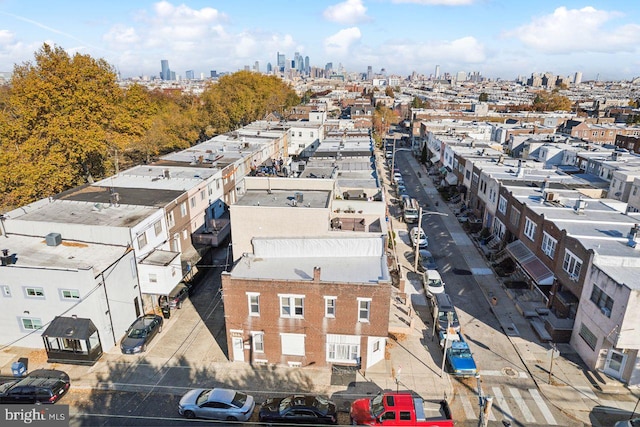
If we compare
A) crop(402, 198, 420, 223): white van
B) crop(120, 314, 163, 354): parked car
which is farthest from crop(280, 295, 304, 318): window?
crop(402, 198, 420, 223): white van

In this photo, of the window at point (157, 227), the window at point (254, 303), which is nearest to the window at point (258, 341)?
the window at point (254, 303)

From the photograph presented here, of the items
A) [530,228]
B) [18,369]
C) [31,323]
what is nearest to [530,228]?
[530,228]

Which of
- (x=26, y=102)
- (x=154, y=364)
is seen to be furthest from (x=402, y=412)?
(x=26, y=102)

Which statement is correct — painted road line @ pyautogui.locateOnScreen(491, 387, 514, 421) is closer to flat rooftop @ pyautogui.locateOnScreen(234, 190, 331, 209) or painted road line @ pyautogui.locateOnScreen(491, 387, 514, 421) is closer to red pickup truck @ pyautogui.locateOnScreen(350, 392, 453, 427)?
red pickup truck @ pyautogui.locateOnScreen(350, 392, 453, 427)

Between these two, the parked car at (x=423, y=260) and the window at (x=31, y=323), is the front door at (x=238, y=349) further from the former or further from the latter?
the parked car at (x=423, y=260)

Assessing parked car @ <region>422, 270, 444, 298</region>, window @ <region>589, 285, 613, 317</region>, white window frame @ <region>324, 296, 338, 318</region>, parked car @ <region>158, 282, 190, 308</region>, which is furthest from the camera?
parked car @ <region>422, 270, 444, 298</region>

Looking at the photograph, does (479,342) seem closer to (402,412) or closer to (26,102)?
(402,412)
